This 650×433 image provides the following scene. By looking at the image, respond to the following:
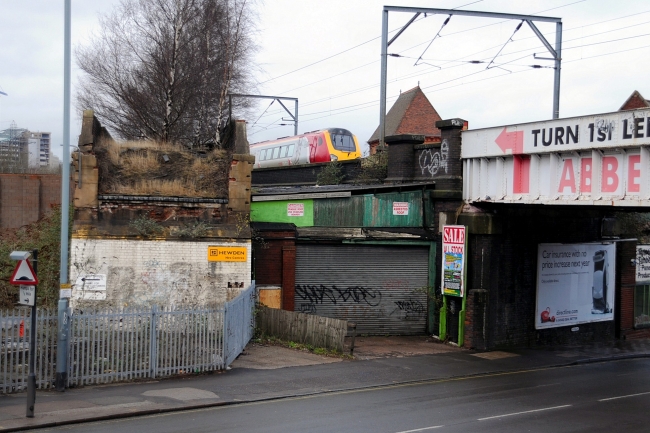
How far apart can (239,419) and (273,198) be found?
1206 cm

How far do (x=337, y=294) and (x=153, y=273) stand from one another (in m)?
6.32

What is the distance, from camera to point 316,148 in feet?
124

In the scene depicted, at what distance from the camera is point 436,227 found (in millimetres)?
23484

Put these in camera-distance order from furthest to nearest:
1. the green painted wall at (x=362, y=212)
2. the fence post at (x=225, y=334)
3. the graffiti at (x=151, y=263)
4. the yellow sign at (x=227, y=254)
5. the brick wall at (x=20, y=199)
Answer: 1. the brick wall at (x=20, y=199)
2. the green painted wall at (x=362, y=212)
3. the yellow sign at (x=227, y=254)
4. the graffiti at (x=151, y=263)
5. the fence post at (x=225, y=334)

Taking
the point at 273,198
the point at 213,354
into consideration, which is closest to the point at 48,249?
the point at 273,198

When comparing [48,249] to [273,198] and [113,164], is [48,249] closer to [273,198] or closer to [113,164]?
[113,164]

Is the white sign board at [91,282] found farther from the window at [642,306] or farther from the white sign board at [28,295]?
the window at [642,306]

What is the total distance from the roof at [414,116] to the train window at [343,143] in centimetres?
1913

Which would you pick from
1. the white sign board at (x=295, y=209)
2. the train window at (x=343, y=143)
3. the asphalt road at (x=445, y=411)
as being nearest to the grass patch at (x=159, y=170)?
the white sign board at (x=295, y=209)

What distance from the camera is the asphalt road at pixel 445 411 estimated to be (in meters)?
12.0

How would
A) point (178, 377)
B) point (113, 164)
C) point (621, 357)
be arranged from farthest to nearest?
point (621, 357) < point (113, 164) < point (178, 377)

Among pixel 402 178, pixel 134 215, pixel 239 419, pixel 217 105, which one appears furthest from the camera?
pixel 217 105

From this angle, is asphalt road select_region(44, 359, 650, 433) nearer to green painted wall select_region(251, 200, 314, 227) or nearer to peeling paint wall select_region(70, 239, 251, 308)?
peeling paint wall select_region(70, 239, 251, 308)

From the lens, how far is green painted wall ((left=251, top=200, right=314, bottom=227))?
77.5 feet
